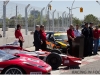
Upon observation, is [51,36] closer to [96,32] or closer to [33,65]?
[96,32]

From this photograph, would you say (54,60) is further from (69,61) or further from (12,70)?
(12,70)

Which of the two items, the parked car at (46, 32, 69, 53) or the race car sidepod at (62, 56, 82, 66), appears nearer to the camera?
the race car sidepod at (62, 56, 82, 66)

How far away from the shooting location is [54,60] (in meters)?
10.4

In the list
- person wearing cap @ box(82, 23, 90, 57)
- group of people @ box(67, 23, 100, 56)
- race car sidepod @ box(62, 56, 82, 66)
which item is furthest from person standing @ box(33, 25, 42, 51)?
person wearing cap @ box(82, 23, 90, 57)

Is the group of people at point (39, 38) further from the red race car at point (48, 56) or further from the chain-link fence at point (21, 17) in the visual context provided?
the chain-link fence at point (21, 17)

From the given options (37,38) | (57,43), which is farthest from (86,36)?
(37,38)

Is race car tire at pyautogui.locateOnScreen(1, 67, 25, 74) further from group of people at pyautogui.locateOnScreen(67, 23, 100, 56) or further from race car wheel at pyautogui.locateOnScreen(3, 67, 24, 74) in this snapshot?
group of people at pyautogui.locateOnScreen(67, 23, 100, 56)

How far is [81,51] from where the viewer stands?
14.0 meters

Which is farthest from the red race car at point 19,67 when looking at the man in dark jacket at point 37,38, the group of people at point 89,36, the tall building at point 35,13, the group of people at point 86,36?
the tall building at point 35,13

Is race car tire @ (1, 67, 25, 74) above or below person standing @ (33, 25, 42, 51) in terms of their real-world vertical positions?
below

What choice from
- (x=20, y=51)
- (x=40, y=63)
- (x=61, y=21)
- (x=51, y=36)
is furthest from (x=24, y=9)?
(x=61, y=21)

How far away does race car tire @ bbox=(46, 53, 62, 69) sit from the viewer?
33.9ft

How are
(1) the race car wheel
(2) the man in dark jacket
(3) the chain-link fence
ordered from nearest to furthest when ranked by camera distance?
(1) the race car wheel < (2) the man in dark jacket < (3) the chain-link fence

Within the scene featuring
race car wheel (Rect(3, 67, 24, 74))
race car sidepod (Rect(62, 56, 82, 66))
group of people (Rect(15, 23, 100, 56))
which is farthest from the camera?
group of people (Rect(15, 23, 100, 56))
